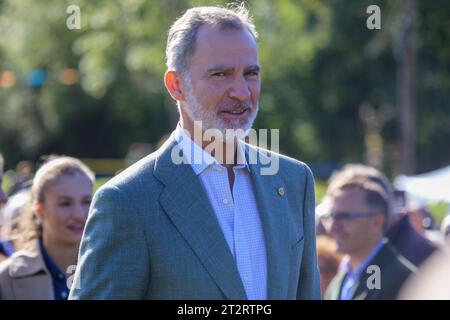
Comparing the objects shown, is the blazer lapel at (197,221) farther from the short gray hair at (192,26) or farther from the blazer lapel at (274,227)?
the short gray hair at (192,26)

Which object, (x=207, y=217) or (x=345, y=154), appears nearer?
(x=207, y=217)

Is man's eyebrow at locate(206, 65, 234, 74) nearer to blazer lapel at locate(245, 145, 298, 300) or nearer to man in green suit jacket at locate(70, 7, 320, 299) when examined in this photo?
man in green suit jacket at locate(70, 7, 320, 299)

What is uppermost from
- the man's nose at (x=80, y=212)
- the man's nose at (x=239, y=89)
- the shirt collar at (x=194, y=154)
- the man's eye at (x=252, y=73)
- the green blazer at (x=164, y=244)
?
the man's eye at (x=252, y=73)

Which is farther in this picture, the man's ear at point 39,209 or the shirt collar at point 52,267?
the man's ear at point 39,209

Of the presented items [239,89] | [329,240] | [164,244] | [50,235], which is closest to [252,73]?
[239,89]

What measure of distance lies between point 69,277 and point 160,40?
1637 centimetres

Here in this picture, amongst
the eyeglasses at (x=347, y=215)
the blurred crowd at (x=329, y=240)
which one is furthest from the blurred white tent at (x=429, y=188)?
the eyeglasses at (x=347, y=215)

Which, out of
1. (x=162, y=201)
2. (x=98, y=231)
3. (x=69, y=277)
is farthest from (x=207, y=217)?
(x=69, y=277)

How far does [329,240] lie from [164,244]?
3.73 metres

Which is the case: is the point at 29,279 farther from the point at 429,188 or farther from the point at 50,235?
the point at 429,188

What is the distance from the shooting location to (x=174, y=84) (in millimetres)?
3490

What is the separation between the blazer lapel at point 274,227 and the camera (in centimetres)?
322

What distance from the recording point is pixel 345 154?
37.3 meters
